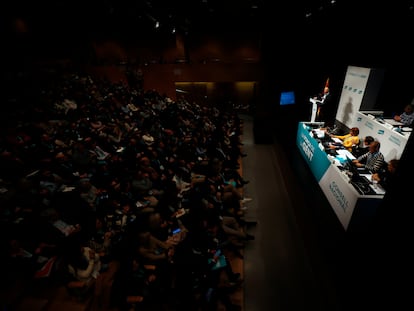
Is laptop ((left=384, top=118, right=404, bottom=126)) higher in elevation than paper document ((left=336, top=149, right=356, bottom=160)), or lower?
higher

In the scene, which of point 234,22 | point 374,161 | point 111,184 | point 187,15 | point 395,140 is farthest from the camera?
point 234,22

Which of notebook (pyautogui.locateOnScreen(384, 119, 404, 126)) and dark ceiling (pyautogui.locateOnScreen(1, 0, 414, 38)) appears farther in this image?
dark ceiling (pyautogui.locateOnScreen(1, 0, 414, 38))

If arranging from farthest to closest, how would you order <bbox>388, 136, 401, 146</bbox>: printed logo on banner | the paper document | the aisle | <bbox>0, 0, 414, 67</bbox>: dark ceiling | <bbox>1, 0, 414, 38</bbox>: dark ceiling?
<bbox>1, 0, 414, 38</bbox>: dark ceiling → <bbox>0, 0, 414, 67</bbox>: dark ceiling → the paper document → <bbox>388, 136, 401, 146</bbox>: printed logo on banner → the aisle

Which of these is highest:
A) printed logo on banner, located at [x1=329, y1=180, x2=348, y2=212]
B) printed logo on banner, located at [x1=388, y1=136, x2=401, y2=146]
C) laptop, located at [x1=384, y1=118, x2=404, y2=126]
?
laptop, located at [x1=384, y1=118, x2=404, y2=126]

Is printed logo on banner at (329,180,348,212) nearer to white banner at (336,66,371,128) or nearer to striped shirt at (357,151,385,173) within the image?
striped shirt at (357,151,385,173)

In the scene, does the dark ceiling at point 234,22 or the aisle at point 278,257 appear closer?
the aisle at point 278,257

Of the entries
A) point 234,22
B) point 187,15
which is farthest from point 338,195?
point 234,22

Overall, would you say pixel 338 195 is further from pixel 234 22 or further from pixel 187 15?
pixel 234 22

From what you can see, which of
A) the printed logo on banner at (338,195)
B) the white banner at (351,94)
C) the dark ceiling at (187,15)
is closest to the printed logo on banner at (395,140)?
the printed logo on banner at (338,195)

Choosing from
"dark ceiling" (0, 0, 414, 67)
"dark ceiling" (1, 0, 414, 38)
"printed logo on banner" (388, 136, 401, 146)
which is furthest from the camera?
"dark ceiling" (1, 0, 414, 38)

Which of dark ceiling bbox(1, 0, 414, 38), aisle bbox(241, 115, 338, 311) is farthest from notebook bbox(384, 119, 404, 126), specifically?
aisle bbox(241, 115, 338, 311)

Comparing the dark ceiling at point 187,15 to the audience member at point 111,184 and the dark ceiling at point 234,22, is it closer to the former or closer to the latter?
the dark ceiling at point 234,22

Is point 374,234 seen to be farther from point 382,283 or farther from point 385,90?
point 385,90

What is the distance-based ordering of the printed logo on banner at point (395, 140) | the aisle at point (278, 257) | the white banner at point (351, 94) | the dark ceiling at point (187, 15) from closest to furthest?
the aisle at point (278, 257)
the printed logo on banner at point (395, 140)
the dark ceiling at point (187, 15)
the white banner at point (351, 94)
